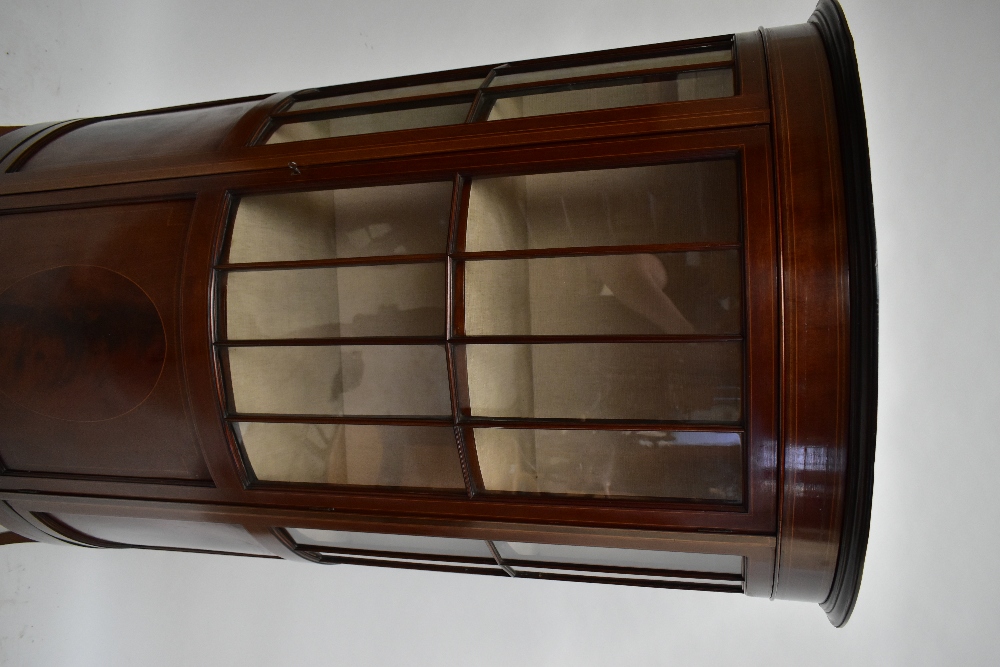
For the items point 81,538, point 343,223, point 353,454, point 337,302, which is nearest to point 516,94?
point 343,223

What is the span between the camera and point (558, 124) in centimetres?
107

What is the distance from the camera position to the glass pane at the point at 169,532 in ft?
4.31

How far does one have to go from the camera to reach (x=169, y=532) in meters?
1.36

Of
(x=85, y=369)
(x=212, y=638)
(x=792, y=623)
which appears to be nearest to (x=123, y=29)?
(x=85, y=369)

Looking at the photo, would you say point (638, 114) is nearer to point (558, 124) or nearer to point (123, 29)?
point (558, 124)

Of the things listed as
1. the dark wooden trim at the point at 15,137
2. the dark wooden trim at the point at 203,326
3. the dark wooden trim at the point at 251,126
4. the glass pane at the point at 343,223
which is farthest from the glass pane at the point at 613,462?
the dark wooden trim at the point at 15,137

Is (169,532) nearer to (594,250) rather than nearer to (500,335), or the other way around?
(500,335)

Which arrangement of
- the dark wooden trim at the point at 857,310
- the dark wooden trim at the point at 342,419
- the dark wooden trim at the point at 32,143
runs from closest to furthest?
the dark wooden trim at the point at 857,310, the dark wooden trim at the point at 342,419, the dark wooden trim at the point at 32,143

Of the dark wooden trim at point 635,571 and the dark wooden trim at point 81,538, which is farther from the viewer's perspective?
the dark wooden trim at point 81,538

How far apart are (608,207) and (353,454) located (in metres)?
0.61

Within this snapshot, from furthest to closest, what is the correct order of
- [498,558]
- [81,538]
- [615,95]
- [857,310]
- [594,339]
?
1. [81,538]
2. [498,558]
3. [615,95]
4. [594,339]
5. [857,310]

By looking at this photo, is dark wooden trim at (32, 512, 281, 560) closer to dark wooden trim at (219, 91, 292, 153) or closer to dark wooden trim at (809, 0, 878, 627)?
dark wooden trim at (219, 91, 292, 153)

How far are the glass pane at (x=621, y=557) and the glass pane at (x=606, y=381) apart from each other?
26cm

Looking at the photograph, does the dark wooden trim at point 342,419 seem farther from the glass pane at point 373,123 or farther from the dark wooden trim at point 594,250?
the glass pane at point 373,123
